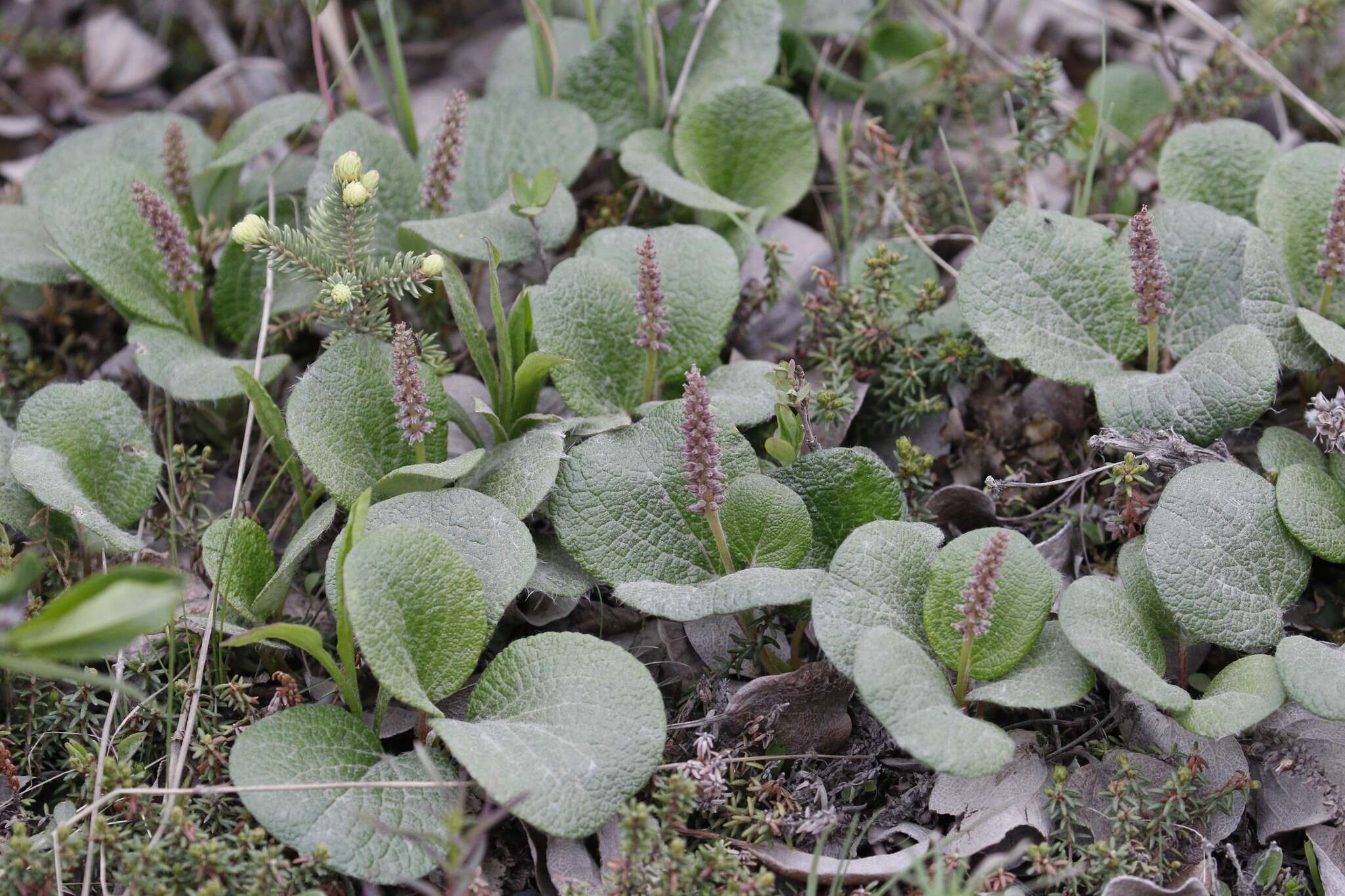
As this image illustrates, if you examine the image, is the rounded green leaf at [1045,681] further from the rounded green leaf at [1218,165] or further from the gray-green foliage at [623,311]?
the rounded green leaf at [1218,165]

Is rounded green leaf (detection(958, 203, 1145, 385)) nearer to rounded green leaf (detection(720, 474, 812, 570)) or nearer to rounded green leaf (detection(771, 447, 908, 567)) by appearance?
rounded green leaf (detection(771, 447, 908, 567))

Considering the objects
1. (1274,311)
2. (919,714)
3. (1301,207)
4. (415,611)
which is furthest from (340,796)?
(1301,207)

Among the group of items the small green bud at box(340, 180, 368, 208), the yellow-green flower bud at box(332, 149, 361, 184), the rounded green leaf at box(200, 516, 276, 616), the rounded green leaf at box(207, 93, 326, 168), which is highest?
the yellow-green flower bud at box(332, 149, 361, 184)

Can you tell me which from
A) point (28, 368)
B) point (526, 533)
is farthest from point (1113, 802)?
point (28, 368)

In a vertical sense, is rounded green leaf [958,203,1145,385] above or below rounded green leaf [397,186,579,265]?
below

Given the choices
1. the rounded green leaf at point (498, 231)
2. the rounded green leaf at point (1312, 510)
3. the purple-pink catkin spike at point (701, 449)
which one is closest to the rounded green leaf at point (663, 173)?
the rounded green leaf at point (498, 231)

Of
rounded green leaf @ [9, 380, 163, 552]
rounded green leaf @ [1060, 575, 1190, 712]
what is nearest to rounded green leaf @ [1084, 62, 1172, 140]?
rounded green leaf @ [1060, 575, 1190, 712]

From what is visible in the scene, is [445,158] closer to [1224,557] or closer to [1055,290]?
[1055,290]
